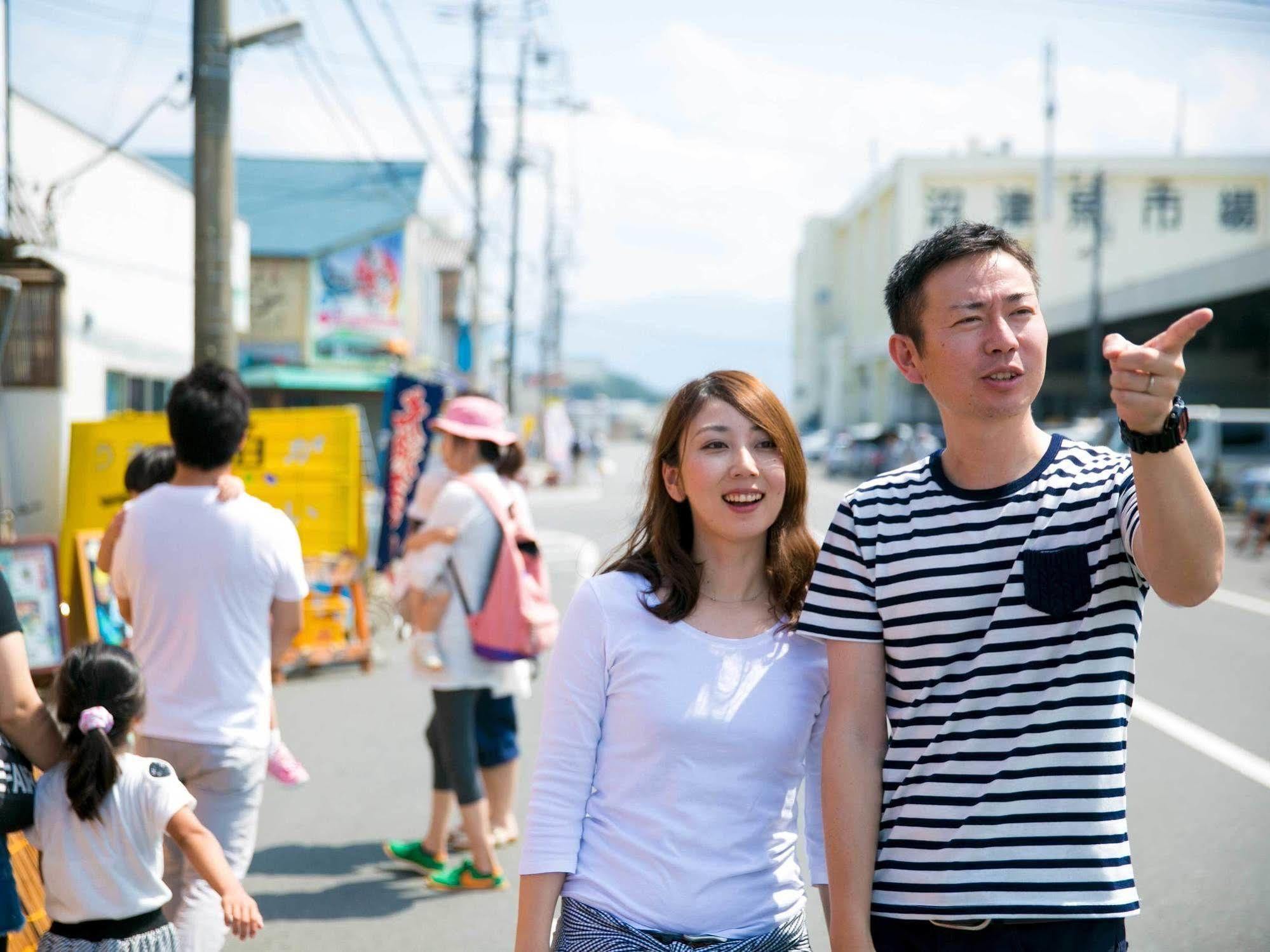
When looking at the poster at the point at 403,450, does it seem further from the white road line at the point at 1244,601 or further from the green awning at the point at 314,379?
the green awning at the point at 314,379

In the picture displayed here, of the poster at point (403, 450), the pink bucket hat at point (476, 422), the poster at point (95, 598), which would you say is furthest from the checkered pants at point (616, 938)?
the poster at point (403, 450)

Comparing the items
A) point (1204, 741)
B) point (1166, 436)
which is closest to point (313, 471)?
point (1204, 741)

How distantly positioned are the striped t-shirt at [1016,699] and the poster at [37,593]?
6.30 m

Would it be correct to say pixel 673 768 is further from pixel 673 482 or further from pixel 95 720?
pixel 95 720

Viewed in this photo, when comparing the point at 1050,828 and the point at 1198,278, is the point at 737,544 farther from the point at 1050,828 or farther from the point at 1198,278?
the point at 1198,278

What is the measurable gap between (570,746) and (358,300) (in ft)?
107

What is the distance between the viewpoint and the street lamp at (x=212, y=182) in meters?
8.07

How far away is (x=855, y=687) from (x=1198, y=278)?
30.1m

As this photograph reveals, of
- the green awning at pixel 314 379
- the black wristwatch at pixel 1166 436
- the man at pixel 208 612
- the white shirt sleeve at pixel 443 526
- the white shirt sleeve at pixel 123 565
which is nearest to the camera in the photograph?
the black wristwatch at pixel 1166 436

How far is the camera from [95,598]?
817 centimetres

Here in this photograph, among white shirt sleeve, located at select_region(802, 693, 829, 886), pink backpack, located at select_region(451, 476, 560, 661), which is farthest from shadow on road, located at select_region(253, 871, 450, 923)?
white shirt sleeve, located at select_region(802, 693, 829, 886)

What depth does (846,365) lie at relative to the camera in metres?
80.8

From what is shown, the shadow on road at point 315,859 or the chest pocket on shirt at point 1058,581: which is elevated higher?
the chest pocket on shirt at point 1058,581

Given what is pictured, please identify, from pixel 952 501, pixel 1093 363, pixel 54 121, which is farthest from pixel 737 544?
pixel 1093 363
